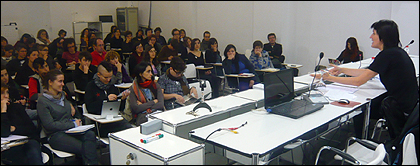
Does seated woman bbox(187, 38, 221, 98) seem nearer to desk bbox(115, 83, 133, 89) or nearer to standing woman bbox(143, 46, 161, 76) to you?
standing woman bbox(143, 46, 161, 76)

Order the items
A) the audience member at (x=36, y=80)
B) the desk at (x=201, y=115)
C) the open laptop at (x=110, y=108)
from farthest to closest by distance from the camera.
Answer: the open laptop at (x=110, y=108), the audience member at (x=36, y=80), the desk at (x=201, y=115)

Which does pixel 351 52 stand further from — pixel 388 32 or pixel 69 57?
pixel 69 57

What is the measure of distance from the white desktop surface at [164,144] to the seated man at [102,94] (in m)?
0.86

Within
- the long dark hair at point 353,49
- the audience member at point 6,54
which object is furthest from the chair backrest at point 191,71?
the audience member at point 6,54

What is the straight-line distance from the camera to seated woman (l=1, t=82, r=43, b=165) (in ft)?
4.08

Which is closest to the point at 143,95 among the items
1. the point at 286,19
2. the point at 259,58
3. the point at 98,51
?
the point at 98,51

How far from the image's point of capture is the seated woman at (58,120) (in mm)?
2012

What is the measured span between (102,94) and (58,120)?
0.77 m

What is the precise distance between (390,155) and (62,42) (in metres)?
3.22

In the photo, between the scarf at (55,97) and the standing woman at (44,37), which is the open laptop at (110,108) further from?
the standing woman at (44,37)

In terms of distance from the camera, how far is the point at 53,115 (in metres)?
2.09

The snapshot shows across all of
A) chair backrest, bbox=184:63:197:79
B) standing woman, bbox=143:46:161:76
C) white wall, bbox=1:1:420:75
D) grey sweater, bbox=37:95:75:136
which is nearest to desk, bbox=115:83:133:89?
standing woman, bbox=143:46:161:76

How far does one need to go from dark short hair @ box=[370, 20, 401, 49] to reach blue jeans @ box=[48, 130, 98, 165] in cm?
227

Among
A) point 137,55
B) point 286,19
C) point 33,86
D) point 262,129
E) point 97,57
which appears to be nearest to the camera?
point 262,129
